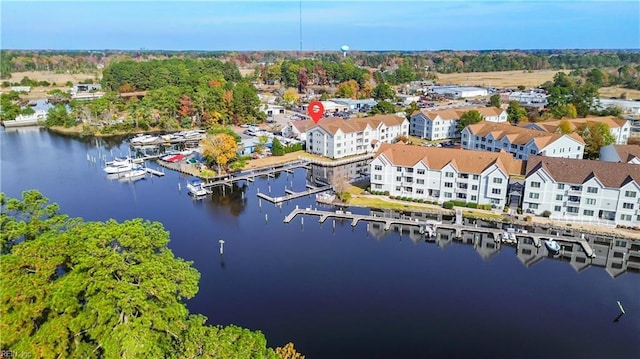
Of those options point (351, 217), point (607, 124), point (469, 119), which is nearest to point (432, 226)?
point (351, 217)

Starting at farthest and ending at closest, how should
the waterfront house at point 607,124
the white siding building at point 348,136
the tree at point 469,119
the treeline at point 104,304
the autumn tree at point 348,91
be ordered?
1. the autumn tree at point 348,91
2. the tree at point 469,119
3. the white siding building at point 348,136
4. the waterfront house at point 607,124
5. the treeline at point 104,304

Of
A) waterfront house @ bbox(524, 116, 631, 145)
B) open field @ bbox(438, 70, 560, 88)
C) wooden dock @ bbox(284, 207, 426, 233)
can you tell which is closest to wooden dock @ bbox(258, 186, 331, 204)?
wooden dock @ bbox(284, 207, 426, 233)

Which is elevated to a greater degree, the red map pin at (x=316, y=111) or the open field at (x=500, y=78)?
the open field at (x=500, y=78)

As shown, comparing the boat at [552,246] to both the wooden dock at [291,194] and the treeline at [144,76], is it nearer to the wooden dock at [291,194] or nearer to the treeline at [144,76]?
the wooden dock at [291,194]

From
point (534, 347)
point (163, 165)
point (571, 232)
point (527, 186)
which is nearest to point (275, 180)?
point (163, 165)

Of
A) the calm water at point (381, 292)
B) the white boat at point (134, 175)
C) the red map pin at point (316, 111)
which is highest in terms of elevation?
the red map pin at point (316, 111)

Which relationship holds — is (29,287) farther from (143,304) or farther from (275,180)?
(275,180)

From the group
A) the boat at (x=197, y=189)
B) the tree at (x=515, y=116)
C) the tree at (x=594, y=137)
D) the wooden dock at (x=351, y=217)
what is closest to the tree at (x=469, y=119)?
the tree at (x=515, y=116)

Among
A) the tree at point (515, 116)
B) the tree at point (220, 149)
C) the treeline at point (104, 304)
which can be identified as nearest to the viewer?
the treeline at point (104, 304)
